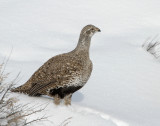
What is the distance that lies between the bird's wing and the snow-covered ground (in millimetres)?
192

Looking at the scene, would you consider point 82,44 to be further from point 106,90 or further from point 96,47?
point 96,47

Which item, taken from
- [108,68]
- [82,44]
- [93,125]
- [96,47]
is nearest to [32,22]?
[96,47]

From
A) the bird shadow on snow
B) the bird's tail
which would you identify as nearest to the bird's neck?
the bird's tail

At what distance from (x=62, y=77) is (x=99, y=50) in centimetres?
398

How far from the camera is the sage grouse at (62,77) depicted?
21.0ft

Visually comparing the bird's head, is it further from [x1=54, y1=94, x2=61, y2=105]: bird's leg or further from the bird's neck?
[x1=54, y1=94, x2=61, y2=105]: bird's leg

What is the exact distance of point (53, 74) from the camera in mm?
6508

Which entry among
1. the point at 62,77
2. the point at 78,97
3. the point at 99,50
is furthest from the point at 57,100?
the point at 99,50

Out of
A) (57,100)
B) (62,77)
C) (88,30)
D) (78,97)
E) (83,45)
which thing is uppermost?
(88,30)

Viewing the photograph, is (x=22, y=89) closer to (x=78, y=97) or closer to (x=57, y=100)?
(x=57, y=100)

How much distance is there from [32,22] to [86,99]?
517cm

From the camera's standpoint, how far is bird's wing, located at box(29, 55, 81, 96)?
21.1 feet

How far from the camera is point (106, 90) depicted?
804 cm

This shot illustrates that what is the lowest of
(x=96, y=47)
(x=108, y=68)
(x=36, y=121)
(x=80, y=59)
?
(x=36, y=121)
